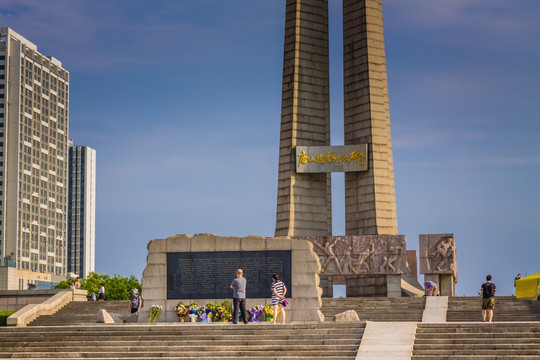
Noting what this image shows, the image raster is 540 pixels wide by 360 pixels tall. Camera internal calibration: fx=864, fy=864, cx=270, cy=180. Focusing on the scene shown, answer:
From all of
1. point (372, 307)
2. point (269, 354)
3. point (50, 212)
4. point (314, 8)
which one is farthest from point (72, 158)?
point (269, 354)

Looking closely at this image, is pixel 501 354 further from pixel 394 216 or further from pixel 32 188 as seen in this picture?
pixel 32 188

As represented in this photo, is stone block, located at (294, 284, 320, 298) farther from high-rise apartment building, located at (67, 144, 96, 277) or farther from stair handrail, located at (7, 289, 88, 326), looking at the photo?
high-rise apartment building, located at (67, 144, 96, 277)

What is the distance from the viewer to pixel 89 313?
35031 mm

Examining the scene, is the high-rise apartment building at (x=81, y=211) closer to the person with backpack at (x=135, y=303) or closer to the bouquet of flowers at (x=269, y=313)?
the person with backpack at (x=135, y=303)

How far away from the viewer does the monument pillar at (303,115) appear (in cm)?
4431

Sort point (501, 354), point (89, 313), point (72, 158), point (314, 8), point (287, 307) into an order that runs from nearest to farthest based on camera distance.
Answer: point (501, 354) < point (287, 307) < point (89, 313) < point (314, 8) < point (72, 158)

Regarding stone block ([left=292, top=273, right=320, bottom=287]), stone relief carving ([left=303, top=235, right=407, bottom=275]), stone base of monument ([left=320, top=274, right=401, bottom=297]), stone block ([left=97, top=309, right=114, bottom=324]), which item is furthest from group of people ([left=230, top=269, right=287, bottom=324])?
stone base of monument ([left=320, top=274, right=401, bottom=297])

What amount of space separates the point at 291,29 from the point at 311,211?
974 cm

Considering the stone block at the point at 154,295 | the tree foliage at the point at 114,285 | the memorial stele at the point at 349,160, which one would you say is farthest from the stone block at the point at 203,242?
the tree foliage at the point at 114,285

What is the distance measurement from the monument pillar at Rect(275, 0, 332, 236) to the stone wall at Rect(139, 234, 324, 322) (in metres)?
17.5

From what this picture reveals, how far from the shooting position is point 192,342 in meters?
20.8

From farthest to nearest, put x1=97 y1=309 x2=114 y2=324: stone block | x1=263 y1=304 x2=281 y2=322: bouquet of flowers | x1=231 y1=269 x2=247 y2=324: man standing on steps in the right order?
x1=97 y1=309 x2=114 y2=324: stone block → x1=263 y1=304 x2=281 y2=322: bouquet of flowers → x1=231 y1=269 x2=247 y2=324: man standing on steps

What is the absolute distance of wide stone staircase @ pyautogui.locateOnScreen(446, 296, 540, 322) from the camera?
29344 mm

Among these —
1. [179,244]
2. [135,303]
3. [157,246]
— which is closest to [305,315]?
[179,244]
